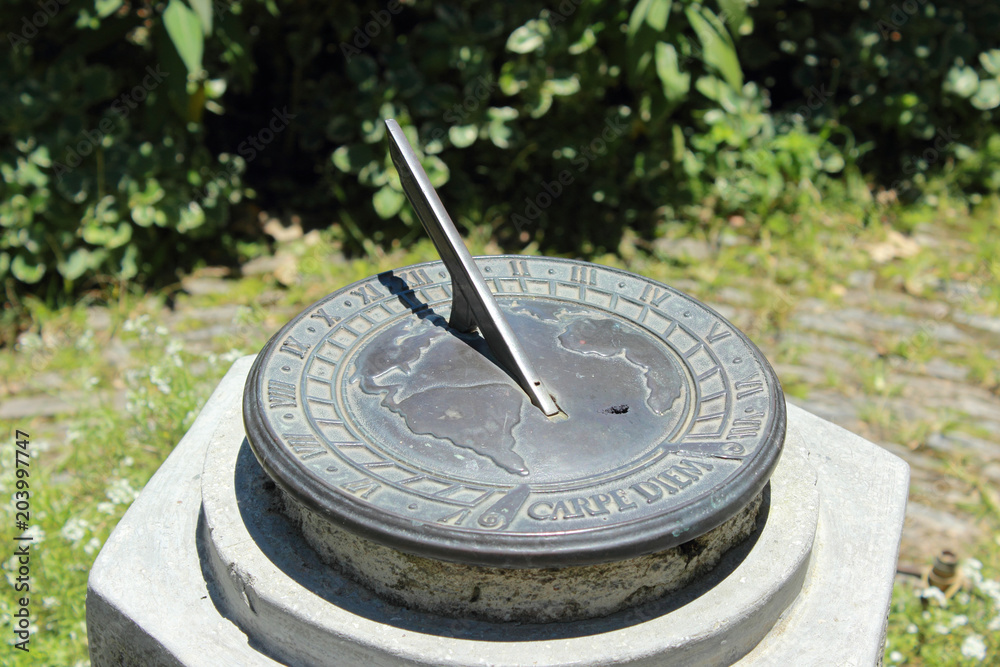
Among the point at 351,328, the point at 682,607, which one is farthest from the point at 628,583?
the point at 351,328

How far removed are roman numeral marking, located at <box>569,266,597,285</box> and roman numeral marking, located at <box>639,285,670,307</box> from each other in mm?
146

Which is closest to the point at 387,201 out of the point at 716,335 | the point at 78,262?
the point at 78,262

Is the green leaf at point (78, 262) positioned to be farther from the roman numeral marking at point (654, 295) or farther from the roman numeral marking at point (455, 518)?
the roman numeral marking at point (455, 518)

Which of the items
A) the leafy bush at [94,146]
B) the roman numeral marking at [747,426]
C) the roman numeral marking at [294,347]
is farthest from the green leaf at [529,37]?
the roman numeral marking at [747,426]

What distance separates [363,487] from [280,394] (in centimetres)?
38

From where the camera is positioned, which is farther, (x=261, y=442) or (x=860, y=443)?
(x=860, y=443)

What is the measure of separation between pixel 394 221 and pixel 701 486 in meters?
2.90

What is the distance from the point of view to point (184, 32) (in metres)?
3.21

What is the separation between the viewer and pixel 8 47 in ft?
11.9

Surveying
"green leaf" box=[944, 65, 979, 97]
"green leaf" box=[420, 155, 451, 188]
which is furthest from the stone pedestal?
"green leaf" box=[944, 65, 979, 97]

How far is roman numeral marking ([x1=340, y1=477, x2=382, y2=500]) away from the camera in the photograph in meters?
1.72

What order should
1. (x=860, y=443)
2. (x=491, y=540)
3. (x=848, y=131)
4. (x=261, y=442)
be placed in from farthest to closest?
(x=848, y=131), (x=860, y=443), (x=261, y=442), (x=491, y=540)

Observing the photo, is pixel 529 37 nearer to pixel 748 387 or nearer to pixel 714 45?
pixel 714 45

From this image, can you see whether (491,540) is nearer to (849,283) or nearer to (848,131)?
(849,283)
